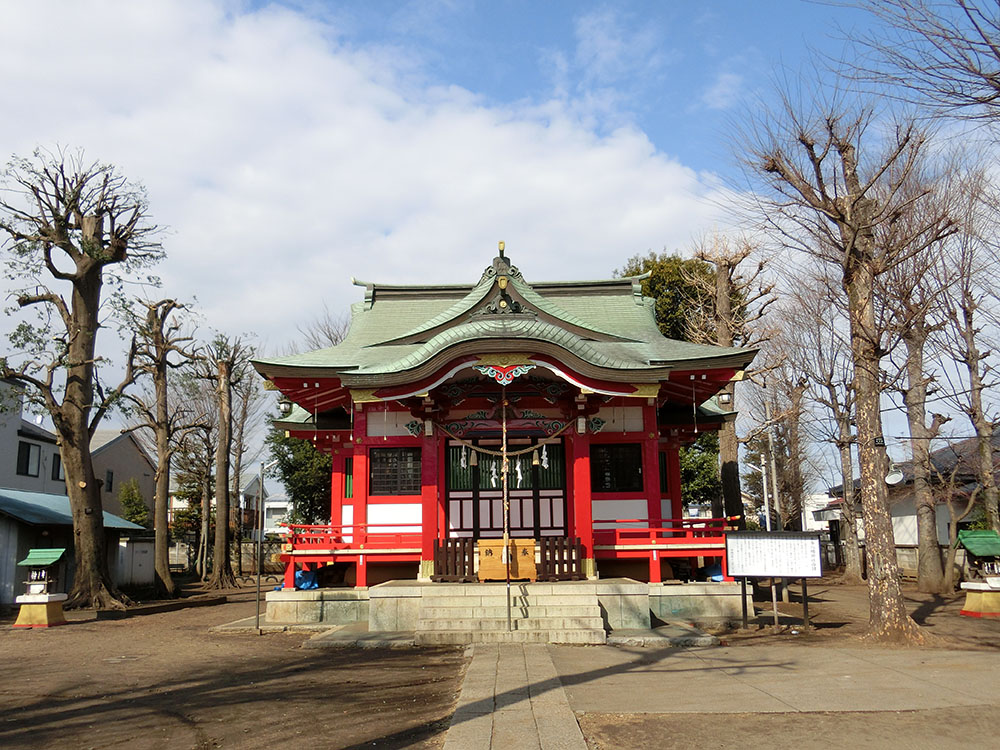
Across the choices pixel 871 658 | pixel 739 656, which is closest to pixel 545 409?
pixel 739 656

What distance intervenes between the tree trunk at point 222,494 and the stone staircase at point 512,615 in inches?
677

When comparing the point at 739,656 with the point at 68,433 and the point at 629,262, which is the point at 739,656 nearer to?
the point at 68,433

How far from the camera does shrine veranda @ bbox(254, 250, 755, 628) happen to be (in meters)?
15.1

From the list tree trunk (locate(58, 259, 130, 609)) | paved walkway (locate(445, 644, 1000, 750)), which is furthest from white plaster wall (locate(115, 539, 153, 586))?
paved walkway (locate(445, 644, 1000, 750))

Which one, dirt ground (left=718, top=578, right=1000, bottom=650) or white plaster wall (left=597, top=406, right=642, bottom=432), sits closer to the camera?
dirt ground (left=718, top=578, right=1000, bottom=650)

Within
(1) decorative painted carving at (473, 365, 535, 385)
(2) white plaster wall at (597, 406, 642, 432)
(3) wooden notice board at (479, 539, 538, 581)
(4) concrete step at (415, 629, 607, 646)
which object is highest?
(1) decorative painted carving at (473, 365, 535, 385)

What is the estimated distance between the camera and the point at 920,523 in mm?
22688

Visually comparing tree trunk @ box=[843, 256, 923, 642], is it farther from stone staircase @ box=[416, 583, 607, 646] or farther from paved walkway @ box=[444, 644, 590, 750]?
paved walkway @ box=[444, 644, 590, 750]

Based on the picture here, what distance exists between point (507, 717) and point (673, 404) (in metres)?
13.4

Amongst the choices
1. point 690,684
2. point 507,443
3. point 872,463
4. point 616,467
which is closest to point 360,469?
point 507,443

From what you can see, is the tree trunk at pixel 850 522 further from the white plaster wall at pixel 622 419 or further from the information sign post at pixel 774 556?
the information sign post at pixel 774 556

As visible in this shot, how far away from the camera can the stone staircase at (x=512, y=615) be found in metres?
12.7

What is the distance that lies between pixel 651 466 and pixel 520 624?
17.8 ft

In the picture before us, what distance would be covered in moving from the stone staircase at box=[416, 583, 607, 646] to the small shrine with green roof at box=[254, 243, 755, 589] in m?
0.70
